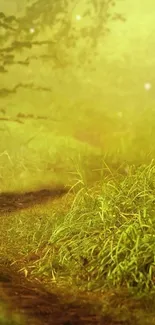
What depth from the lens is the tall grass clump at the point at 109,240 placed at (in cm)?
288

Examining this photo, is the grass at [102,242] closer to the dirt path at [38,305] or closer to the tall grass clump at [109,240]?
the tall grass clump at [109,240]

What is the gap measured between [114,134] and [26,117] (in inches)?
34.7

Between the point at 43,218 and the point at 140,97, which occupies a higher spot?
the point at 140,97

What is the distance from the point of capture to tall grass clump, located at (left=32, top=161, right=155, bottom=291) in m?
2.88

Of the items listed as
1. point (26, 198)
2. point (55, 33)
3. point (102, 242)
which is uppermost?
point (55, 33)

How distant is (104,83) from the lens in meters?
5.41

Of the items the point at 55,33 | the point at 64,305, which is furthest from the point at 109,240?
the point at 55,33

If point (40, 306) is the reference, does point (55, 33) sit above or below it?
above

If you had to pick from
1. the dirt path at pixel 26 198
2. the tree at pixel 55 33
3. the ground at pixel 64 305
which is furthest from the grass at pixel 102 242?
the tree at pixel 55 33

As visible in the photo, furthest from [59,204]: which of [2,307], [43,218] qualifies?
[2,307]

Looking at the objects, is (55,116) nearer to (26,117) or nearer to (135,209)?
(26,117)

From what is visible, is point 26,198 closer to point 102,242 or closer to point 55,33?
point 55,33

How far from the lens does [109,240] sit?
3051mm

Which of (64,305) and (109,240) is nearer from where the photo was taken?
(64,305)
